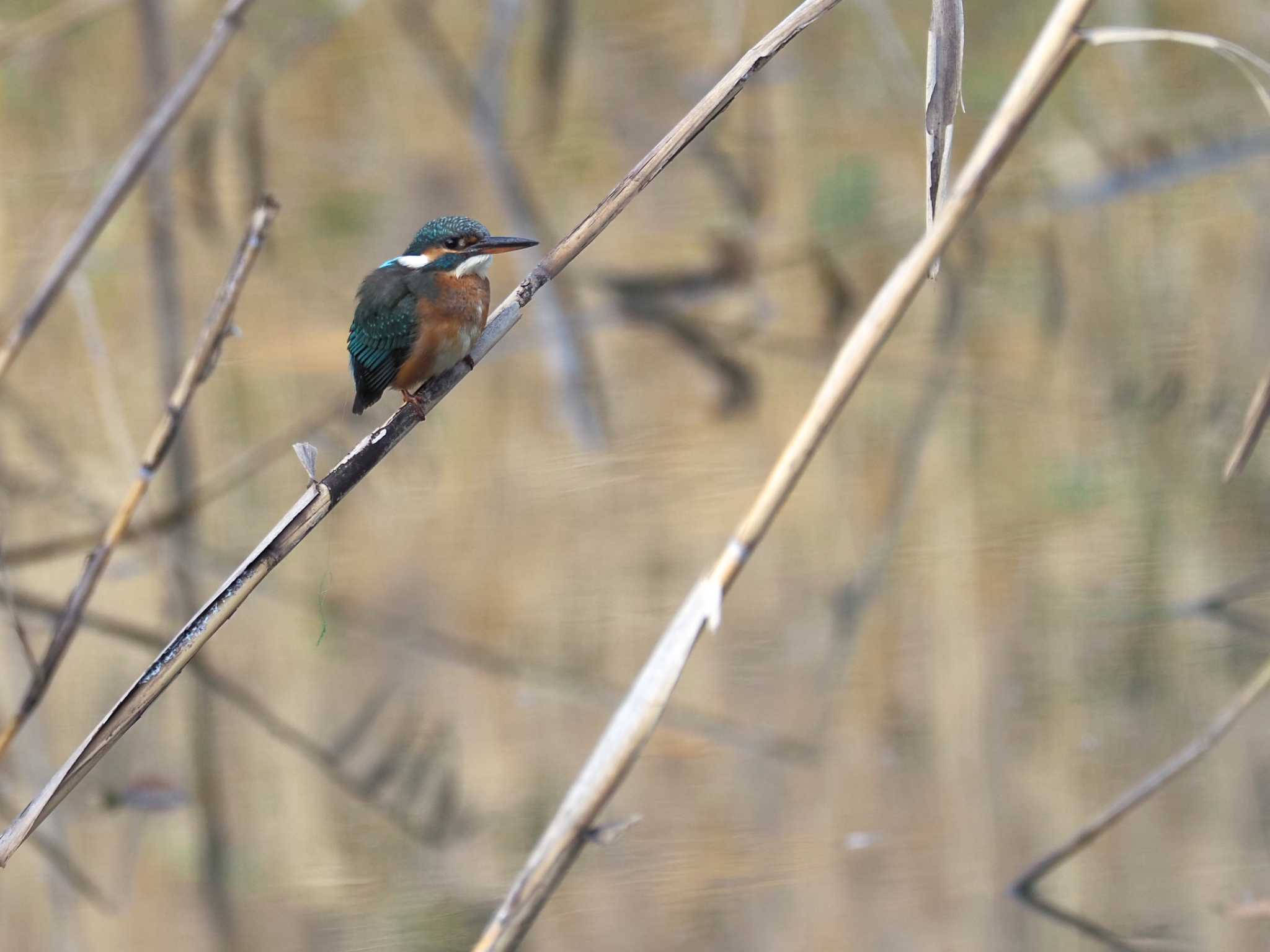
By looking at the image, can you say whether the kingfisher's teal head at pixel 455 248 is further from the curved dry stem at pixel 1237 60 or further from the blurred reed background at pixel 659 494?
the curved dry stem at pixel 1237 60

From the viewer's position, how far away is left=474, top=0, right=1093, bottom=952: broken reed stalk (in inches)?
27.2

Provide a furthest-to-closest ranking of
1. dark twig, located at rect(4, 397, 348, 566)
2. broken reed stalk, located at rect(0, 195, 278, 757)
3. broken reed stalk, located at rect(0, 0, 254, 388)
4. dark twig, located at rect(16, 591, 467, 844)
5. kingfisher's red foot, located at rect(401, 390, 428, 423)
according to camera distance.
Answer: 1. dark twig, located at rect(4, 397, 348, 566)
2. dark twig, located at rect(16, 591, 467, 844)
3. broken reed stalk, located at rect(0, 0, 254, 388)
4. broken reed stalk, located at rect(0, 195, 278, 757)
5. kingfisher's red foot, located at rect(401, 390, 428, 423)

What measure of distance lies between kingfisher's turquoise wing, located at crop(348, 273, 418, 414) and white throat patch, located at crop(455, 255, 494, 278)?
5 centimetres

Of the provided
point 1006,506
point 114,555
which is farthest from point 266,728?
point 1006,506

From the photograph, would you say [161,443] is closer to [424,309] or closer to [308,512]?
[424,309]

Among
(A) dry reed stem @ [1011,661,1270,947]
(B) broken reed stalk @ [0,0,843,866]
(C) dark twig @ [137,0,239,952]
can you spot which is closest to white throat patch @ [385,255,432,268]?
(B) broken reed stalk @ [0,0,843,866]

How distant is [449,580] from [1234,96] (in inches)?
70.2

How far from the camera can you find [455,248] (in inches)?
49.6

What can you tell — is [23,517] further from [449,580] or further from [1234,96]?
[1234,96]

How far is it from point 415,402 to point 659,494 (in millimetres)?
1218

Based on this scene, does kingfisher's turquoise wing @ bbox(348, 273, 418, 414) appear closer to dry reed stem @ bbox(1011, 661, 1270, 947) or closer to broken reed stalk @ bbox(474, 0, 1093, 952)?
broken reed stalk @ bbox(474, 0, 1093, 952)

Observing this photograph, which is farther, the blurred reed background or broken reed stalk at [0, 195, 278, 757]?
the blurred reed background

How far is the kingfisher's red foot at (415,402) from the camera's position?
0.96 m

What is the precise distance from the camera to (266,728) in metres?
2.00
